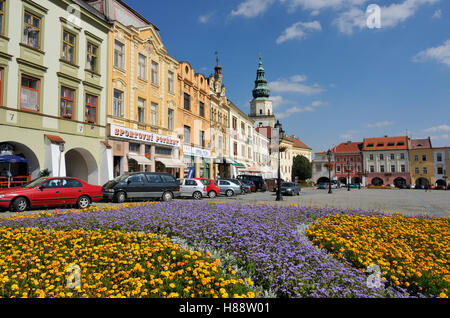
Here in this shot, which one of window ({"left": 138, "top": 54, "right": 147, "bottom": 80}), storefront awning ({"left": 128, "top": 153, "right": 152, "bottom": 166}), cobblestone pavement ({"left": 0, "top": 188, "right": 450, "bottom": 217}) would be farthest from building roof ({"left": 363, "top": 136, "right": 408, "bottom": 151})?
storefront awning ({"left": 128, "top": 153, "right": 152, "bottom": 166})

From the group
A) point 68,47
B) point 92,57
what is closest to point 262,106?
point 92,57

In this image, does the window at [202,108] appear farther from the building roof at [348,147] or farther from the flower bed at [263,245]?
the building roof at [348,147]

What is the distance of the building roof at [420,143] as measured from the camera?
88.7 m

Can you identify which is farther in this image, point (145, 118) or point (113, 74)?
point (145, 118)

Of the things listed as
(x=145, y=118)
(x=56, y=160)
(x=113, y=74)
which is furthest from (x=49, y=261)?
(x=145, y=118)

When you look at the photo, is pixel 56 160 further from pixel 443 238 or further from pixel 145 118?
pixel 443 238

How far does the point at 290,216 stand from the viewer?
1039 centimetres

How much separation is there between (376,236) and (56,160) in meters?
17.5

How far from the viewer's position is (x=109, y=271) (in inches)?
183

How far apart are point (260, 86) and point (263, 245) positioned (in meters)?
93.6

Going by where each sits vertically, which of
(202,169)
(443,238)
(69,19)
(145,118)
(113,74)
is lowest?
(443,238)

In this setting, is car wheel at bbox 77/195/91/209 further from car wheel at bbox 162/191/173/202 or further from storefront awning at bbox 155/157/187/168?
storefront awning at bbox 155/157/187/168

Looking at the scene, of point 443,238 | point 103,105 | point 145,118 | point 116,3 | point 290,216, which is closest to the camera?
point 443,238

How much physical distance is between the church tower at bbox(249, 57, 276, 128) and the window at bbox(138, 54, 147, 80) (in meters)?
66.7
